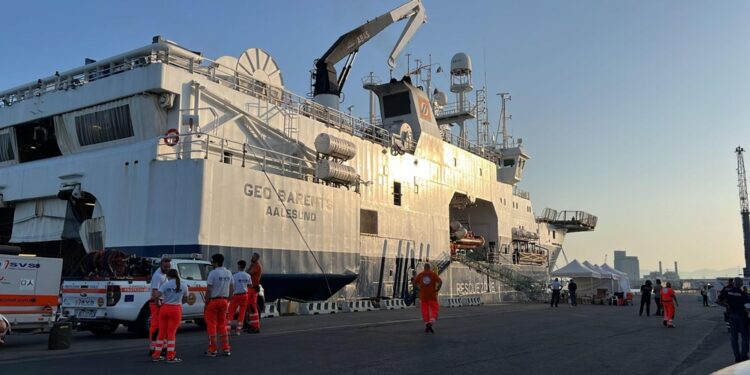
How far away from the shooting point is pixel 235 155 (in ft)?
61.5

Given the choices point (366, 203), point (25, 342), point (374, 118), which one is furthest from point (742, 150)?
point (25, 342)

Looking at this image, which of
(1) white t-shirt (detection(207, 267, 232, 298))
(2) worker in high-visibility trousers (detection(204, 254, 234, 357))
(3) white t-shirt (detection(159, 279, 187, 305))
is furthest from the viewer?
(1) white t-shirt (detection(207, 267, 232, 298))

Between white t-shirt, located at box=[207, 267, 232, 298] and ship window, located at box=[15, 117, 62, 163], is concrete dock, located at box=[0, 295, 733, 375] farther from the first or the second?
ship window, located at box=[15, 117, 62, 163]

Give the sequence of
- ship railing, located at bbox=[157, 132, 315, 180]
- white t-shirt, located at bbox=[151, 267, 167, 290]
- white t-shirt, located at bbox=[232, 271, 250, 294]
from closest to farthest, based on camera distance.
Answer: white t-shirt, located at bbox=[151, 267, 167, 290] → white t-shirt, located at bbox=[232, 271, 250, 294] → ship railing, located at bbox=[157, 132, 315, 180]

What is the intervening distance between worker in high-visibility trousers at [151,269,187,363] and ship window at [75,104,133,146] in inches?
415

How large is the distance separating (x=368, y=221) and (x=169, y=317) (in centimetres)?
1520

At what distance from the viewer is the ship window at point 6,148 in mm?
20562

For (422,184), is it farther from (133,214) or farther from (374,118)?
(133,214)

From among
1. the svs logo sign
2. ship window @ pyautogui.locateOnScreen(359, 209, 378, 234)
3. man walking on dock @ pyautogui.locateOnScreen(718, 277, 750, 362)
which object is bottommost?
man walking on dock @ pyautogui.locateOnScreen(718, 277, 750, 362)

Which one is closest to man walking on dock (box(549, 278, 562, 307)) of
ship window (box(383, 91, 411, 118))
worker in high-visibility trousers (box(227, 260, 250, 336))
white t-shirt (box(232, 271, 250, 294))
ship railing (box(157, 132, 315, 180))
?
ship window (box(383, 91, 411, 118))

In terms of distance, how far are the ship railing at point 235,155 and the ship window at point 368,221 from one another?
126 inches

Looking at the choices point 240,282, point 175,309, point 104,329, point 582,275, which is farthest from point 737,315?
point 582,275

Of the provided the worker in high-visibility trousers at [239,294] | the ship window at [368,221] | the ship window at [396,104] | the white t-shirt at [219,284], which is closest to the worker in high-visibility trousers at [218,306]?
the white t-shirt at [219,284]

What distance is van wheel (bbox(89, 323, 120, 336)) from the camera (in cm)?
1234
